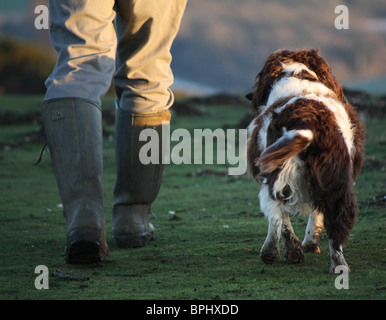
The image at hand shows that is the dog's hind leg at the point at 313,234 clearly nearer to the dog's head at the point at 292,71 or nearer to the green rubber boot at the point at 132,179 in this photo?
the dog's head at the point at 292,71

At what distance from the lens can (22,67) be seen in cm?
1872

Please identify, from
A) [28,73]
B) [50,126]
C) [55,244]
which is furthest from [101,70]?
[28,73]

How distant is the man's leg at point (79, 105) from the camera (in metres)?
3.65

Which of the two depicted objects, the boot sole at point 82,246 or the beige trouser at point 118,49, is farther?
the beige trouser at point 118,49

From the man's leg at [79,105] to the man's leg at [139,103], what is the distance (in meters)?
0.39

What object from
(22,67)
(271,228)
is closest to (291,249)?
(271,228)

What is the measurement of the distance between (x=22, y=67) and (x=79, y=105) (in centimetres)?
1573

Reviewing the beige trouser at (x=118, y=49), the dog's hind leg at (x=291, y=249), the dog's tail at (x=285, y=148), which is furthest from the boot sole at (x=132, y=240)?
the dog's tail at (x=285, y=148)

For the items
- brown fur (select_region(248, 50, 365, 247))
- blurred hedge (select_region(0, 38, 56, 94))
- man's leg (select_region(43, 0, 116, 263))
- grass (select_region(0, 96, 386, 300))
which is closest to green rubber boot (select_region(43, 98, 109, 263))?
man's leg (select_region(43, 0, 116, 263))

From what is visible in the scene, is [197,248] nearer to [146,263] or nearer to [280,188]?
[146,263]

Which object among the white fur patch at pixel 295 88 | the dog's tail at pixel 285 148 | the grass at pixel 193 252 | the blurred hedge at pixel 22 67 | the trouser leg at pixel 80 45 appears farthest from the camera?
the blurred hedge at pixel 22 67

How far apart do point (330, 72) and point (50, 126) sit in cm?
189

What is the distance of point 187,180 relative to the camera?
775 cm

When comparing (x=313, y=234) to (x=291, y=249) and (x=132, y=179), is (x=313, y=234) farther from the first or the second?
(x=132, y=179)
